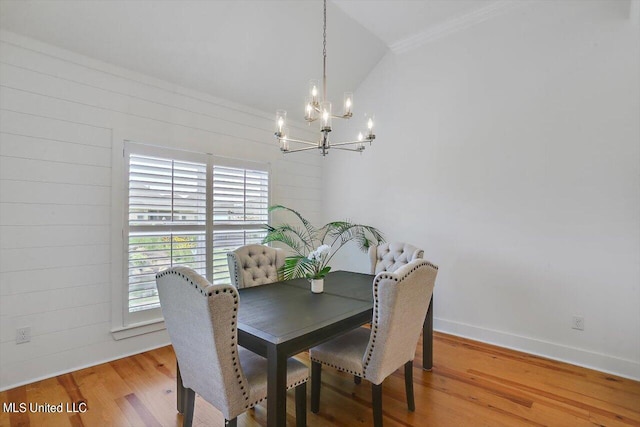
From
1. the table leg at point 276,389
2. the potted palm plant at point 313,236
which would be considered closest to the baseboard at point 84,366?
the potted palm plant at point 313,236

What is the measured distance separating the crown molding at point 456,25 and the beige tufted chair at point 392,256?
2.59m

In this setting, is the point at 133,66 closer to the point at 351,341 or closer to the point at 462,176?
the point at 351,341

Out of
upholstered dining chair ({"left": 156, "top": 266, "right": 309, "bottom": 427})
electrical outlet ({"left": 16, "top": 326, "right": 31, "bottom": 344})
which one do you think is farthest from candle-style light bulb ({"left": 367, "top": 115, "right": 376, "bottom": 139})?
electrical outlet ({"left": 16, "top": 326, "right": 31, "bottom": 344})

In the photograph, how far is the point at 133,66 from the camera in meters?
3.09

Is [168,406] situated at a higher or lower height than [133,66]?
lower

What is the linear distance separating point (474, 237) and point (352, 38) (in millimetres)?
2765

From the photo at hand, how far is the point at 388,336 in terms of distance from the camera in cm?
187

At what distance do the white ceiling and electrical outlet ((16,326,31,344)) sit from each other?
2.34 meters

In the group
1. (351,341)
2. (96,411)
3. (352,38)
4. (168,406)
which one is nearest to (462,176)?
(352,38)

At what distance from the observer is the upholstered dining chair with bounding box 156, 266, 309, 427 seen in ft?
4.91

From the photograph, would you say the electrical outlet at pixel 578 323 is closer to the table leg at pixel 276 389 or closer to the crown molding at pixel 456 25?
the table leg at pixel 276 389

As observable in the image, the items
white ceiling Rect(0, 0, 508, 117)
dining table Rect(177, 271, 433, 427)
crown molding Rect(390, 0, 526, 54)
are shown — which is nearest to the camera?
dining table Rect(177, 271, 433, 427)

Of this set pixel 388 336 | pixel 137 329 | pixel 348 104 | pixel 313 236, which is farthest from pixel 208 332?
pixel 313 236

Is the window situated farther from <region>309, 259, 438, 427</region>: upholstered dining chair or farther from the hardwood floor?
<region>309, 259, 438, 427</region>: upholstered dining chair
